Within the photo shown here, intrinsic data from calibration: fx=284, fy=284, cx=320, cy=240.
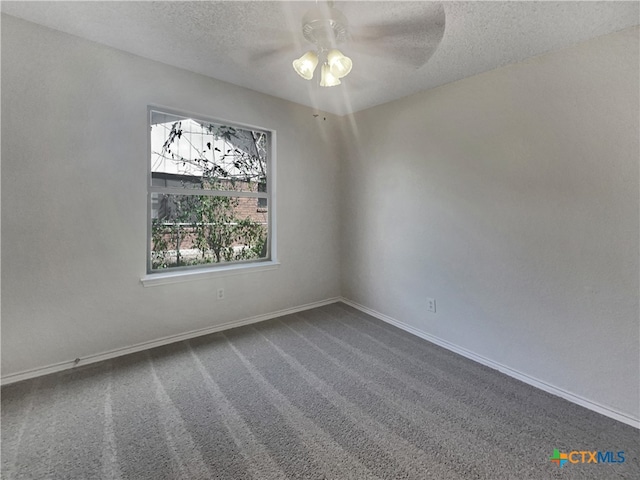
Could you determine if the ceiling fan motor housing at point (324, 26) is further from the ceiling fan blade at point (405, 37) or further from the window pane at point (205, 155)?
the window pane at point (205, 155)

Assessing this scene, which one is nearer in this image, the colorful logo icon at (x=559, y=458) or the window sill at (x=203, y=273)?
the colorful logo icon at (x=559, y=458)

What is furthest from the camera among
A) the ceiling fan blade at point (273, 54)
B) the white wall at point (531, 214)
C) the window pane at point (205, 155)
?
the window pane at point (205, 155)

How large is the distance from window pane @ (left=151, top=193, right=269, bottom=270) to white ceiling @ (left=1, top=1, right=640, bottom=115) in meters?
1.24

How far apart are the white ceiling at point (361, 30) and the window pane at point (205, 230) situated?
1236 mm

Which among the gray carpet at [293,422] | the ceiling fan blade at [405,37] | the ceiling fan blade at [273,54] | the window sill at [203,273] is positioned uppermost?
the ceiling fan blade at [273,54]

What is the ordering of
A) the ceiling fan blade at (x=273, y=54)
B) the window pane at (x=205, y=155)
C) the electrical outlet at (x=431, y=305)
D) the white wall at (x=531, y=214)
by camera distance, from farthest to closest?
the electrical outlet at (x=431, y=305) < the window pane at (x=205, y=155) < the ceiling fan blade at (x=273, y=54) < the white wall at (x=531, y=214)

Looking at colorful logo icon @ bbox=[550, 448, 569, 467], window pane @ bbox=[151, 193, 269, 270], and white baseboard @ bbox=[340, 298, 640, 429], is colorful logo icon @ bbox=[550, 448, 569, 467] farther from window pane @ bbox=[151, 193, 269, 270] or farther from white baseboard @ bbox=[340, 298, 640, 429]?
window pane @ bbox=[151, 193, 269, 270]

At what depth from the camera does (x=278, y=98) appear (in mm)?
3230

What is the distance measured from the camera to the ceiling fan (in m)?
1.58

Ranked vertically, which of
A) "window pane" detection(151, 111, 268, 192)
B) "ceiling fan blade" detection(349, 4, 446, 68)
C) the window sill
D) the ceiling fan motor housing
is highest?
"ceiling fan blade" detection(349, 4, 446, 68)

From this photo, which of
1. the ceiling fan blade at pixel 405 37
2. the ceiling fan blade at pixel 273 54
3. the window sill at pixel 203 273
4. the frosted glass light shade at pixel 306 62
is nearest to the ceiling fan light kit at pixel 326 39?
the frosted glass light shade at pixel 306 62

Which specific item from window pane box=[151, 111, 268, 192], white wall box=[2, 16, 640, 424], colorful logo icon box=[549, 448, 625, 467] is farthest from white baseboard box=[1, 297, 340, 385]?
colorful logo icon box=[549, 448, 625, 467]

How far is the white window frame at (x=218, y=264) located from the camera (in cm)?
257

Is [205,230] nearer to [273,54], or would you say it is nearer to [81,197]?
[81,197]
